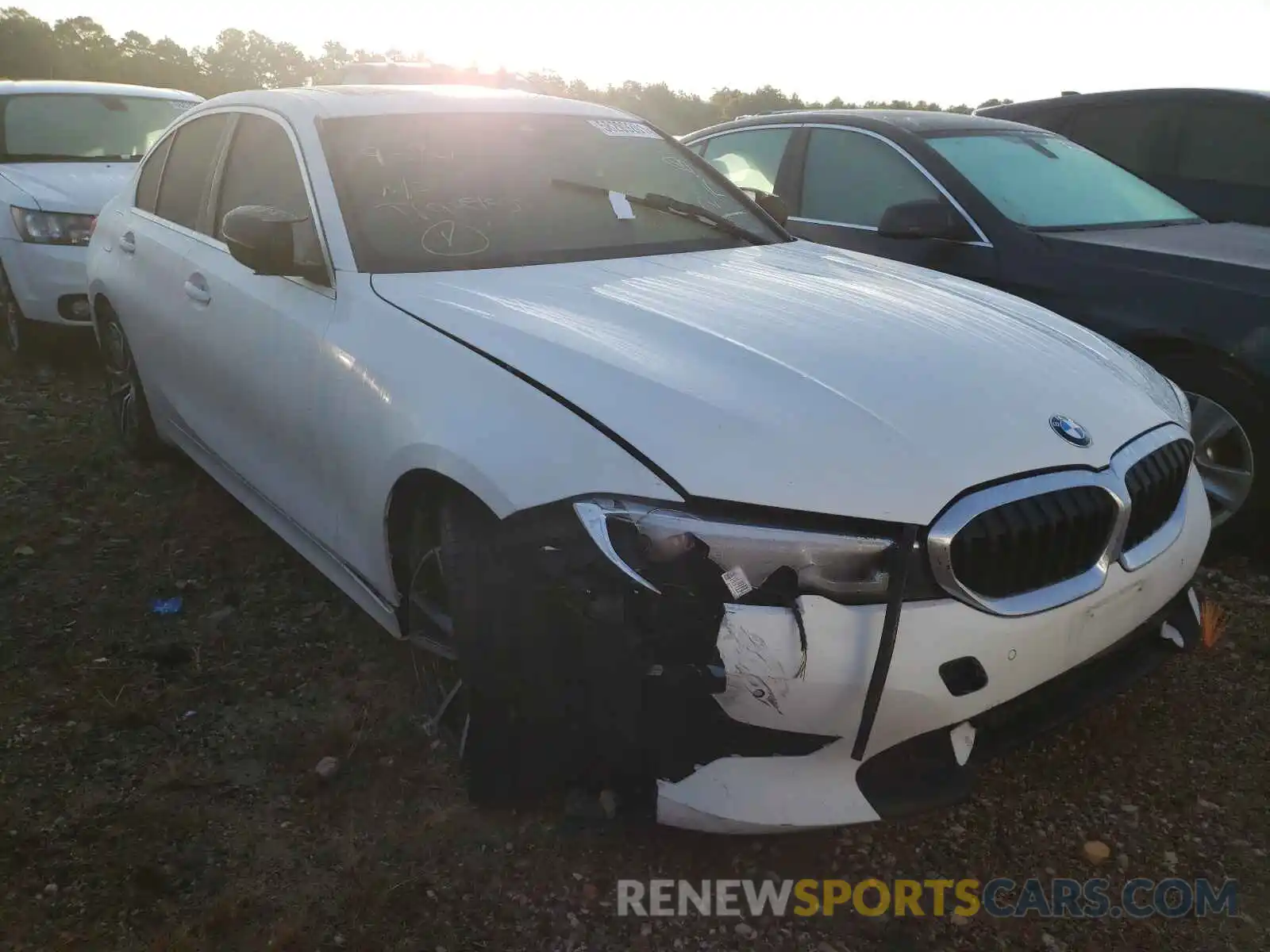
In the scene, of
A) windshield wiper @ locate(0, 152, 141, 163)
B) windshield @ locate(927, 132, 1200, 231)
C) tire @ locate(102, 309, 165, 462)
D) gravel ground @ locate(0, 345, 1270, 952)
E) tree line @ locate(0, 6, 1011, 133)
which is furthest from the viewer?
tree line @ locate(0, 6, 1011, 133)

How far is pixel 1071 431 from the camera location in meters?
2.08

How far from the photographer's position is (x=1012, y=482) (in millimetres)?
1907

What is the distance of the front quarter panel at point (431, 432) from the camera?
6.27 ft

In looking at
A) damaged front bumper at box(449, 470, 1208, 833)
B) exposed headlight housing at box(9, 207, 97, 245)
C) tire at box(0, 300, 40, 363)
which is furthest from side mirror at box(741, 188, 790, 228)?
tire at box(0, 300, 40, 363)

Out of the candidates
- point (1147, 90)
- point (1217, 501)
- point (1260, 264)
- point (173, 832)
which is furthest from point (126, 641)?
point (1147, 90)

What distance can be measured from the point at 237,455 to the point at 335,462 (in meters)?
0.88

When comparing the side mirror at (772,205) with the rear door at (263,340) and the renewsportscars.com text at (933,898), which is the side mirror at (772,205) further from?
the renewsportscars.com text at (933,898)

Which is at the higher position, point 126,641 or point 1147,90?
point 1147,90

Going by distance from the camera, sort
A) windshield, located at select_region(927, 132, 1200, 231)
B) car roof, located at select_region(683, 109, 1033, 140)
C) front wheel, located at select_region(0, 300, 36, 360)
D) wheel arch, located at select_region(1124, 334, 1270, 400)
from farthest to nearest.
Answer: front wheel, located at select_region(0, 300, 36, 360), car roof, located at select_region(683, 109, 1033, 140), windshield, located at select_region(927, 132, 1200, 231), wheel arch, located at select_region(1124, 334, 1270, 400)

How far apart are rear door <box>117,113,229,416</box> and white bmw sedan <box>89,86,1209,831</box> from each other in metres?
0.63

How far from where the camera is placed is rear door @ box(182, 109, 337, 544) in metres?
2.71

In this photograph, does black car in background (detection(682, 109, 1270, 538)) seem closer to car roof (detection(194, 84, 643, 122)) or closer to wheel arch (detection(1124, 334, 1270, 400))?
wheel arch (detection(1124, 334, 1270, 400))

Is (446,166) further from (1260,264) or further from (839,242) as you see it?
(1260,264)

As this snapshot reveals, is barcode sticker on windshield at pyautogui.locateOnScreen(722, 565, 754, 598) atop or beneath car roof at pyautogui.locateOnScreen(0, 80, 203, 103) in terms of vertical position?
beneath
